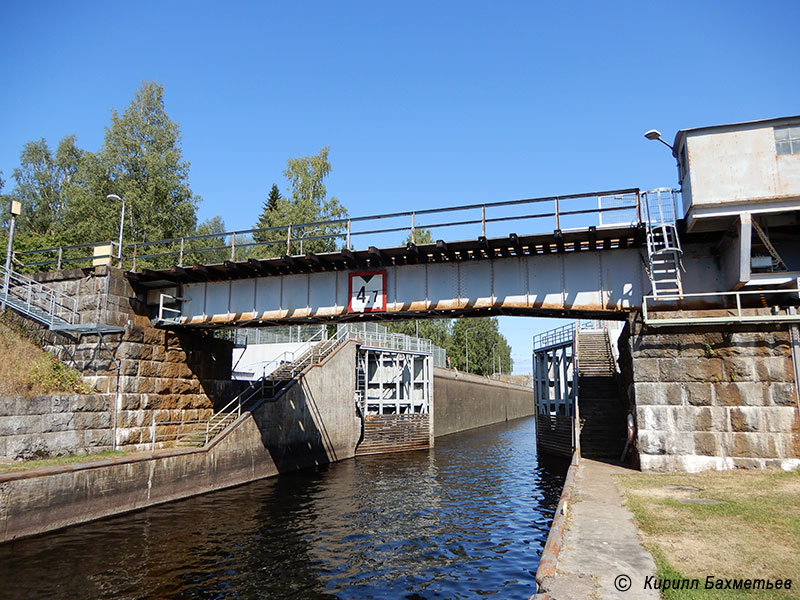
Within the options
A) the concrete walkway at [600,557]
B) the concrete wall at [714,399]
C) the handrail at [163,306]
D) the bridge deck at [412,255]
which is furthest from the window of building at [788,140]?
the handrail at [163,306]

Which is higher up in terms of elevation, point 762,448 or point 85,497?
point 762,448

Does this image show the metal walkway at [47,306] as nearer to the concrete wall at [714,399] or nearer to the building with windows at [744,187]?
the concrete wall at [714,399]

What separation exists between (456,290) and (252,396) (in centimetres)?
1276

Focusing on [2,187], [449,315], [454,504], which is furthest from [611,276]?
[2,187]

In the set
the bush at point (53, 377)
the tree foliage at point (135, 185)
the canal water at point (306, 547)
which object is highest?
the tree foliage at point (135, 185)

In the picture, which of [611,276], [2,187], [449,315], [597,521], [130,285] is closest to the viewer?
[597,521]

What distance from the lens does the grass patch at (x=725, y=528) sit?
7.12m

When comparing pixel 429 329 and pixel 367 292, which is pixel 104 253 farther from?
pixel 429 329

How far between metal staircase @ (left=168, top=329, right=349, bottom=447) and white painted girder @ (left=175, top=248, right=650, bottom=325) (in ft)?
15.5

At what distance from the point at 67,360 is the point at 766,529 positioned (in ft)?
78.4

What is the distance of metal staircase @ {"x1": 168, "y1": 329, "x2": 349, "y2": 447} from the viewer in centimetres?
2380

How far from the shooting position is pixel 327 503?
2019 cm

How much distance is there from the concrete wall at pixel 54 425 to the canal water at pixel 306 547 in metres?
3.61

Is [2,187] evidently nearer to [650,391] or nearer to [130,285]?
[130,285]
